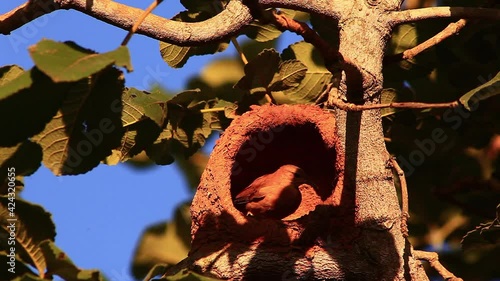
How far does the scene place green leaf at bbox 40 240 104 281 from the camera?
2.44 meters

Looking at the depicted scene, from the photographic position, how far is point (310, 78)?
13.8 ft

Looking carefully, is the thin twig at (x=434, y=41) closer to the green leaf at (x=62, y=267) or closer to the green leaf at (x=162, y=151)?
the green leaf at (x=162, y=151)

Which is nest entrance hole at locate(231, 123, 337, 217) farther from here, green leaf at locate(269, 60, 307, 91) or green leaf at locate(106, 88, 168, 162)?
green leaf at locate(106, 88, 168, 162)

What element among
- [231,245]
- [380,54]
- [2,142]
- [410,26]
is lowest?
[2,142]

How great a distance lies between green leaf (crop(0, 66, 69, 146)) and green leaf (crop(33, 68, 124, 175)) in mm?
288

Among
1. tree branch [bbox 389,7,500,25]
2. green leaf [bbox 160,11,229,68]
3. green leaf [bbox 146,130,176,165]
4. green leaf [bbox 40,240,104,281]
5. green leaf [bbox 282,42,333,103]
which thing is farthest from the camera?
green leaf [bbox 282,42,333,103]

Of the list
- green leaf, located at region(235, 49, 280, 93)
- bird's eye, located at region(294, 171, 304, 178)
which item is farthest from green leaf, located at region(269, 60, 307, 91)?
bird's eye, located at region(294, 171, 304, 178)

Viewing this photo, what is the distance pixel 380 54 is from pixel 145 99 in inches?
38.7

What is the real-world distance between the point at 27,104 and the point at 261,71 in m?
1.62

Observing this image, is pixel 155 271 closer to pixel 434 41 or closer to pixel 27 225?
pixel 27 225

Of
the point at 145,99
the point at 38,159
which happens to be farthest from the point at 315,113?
the point at 38,159

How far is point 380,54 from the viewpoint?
3.29 m

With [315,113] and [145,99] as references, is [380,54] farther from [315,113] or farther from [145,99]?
[145,99]

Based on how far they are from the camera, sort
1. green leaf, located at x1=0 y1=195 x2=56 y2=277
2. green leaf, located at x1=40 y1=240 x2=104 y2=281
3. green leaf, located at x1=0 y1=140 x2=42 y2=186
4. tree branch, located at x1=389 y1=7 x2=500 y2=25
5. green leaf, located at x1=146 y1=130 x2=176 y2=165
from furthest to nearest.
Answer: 1. green leaf, located at x1=146 y1=130 x2=176 y2=165
2. tree branch, located at x1=389 y1=7 x2=500 y2=25
3. green leaf, located at x1=0 y1=140 x2=42 y2=186
4. green leaf, located at x1=0 y1=195 x2=56 y2=277
5. green leaf, located at x1=40 y1=240 x2=104 y2=281
